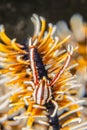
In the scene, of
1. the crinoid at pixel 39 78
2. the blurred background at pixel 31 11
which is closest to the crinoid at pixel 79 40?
the blurred background at pixel 31 11

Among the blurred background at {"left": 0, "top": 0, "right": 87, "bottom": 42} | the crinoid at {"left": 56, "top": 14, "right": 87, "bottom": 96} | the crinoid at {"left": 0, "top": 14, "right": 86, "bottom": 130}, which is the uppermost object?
the blurred background at {"left": 0, "top": 0, "right": 87, "bottom": 42}

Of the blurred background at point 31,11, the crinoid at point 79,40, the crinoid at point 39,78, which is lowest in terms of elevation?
the crinoid at point 39,78

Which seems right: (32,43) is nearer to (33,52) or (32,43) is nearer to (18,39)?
(33,52)

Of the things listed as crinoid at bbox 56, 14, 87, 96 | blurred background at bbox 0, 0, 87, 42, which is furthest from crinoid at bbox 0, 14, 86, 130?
blurred background at bbox 0, 0, 87, 42

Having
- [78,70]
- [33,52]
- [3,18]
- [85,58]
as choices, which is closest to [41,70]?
[33,52]

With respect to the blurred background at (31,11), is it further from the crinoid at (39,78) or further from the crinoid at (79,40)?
the crinoid at (39,78)

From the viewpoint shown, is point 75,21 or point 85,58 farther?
point 75,21

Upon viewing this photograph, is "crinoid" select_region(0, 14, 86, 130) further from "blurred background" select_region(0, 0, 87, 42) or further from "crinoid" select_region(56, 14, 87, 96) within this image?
"blurred background" select_region(0, 0, 87, 42)

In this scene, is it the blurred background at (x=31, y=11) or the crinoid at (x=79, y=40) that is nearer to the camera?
Answer: the crinoid at (x=79, y=40)
